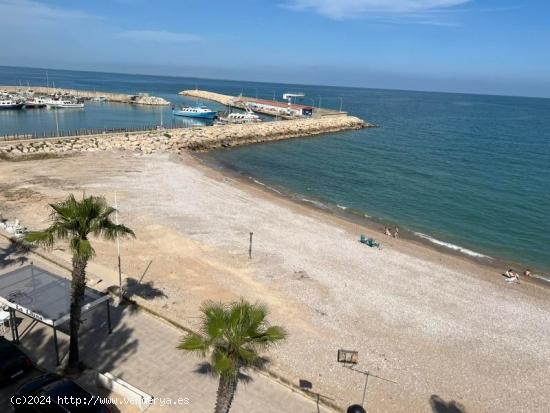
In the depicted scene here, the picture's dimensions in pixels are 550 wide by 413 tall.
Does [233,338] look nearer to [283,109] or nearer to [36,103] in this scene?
[283,109]

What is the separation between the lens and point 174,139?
2591 inches

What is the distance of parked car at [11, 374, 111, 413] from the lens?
10.7m

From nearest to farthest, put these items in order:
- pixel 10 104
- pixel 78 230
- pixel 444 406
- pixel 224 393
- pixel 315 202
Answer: pixel 224 393 < pixel 78 230 < pixel 444 406 < pixel 315 202 < pixel 10 104

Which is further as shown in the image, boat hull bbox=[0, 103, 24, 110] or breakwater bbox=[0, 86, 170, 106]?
breakwater bbox=[0, 86, 170, 106]

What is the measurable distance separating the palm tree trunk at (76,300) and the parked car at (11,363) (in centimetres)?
126

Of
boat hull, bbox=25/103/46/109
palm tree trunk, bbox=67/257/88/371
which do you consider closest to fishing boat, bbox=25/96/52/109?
boat hull, bbox=25/103/46/109

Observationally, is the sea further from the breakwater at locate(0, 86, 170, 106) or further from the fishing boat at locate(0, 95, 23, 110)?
the breakwater at locate(0, 86, 170, 106)

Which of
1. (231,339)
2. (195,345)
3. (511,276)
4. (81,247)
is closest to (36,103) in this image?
(81,247)

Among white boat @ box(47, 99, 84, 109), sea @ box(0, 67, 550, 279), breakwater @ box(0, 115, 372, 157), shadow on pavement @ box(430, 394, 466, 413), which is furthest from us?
white boat @ box(47, 99, 84, 109)

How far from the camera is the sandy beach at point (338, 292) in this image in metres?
16.8

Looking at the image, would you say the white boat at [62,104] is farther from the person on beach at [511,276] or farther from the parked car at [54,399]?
the parked car at [54,399]

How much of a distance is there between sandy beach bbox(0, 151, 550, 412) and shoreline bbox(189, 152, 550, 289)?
787 mm

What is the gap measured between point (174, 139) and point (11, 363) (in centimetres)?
5594

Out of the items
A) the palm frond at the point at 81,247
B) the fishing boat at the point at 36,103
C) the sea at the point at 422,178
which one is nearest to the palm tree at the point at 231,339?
the palm frond at the point at 81,247
